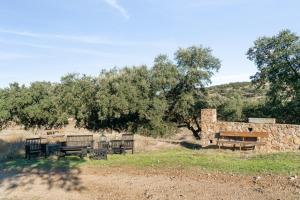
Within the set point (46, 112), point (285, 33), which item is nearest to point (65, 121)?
point (46, 112)

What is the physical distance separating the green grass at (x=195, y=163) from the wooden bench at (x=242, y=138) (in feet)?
12.6

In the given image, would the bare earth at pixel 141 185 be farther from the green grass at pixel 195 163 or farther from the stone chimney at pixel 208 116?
the stone chimney at pixel 208 116

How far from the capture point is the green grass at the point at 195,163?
14.6 meters

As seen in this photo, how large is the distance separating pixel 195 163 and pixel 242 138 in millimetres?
6570

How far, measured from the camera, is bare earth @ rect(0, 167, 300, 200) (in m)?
11.6

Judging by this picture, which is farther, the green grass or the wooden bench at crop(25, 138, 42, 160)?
the wooden bench at crop(25, 138, 42, 160)

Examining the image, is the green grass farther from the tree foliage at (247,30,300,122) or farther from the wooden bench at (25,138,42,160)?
the tree foliage at (247,30,300,122)

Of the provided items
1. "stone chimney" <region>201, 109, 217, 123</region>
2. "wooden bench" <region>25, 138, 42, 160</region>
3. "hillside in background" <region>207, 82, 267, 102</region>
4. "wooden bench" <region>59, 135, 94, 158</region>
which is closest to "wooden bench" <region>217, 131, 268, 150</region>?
"stone chimney" <region>201, 109, 217, 123</region>

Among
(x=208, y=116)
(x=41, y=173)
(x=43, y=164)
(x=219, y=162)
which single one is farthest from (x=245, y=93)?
(x=41, y=173)

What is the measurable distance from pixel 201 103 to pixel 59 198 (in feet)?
75.1

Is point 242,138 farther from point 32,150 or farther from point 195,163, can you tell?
point 32,150

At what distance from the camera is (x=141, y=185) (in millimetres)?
13008

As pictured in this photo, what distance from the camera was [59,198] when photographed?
11.7m

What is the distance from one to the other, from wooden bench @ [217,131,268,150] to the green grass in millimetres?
3850
